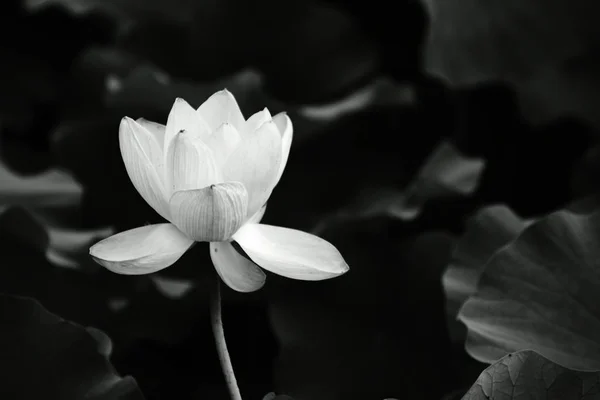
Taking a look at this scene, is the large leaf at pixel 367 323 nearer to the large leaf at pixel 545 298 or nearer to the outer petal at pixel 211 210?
the large leaf at pixel 545 298

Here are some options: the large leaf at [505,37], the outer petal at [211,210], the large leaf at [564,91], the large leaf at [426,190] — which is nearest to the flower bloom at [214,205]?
the outer petal at [211,210]

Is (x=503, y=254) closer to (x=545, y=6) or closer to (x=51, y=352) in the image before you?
(x=51, y=352)

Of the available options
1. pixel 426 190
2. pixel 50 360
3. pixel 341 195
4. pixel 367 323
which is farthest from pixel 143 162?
pixel 341 195

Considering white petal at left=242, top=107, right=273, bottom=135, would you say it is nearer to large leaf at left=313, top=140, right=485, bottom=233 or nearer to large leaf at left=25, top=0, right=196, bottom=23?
large leaf at left=313, top=140, right=485, bottom=233

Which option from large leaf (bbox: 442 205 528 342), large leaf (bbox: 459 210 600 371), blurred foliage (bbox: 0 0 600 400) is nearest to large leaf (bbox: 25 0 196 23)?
blurred foliage (bbox: 0 0 600 400)

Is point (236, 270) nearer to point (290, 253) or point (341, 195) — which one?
point (290, 253)
